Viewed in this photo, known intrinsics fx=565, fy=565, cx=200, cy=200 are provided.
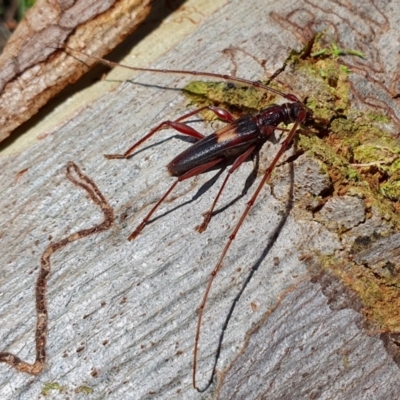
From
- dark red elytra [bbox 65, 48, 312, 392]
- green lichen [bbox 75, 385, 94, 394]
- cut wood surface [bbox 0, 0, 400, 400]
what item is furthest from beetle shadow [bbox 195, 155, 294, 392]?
green lichen [bbox 75, 385, 94, 394]

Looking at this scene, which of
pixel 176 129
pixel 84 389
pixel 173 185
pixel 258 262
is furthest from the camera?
pixel 176 129

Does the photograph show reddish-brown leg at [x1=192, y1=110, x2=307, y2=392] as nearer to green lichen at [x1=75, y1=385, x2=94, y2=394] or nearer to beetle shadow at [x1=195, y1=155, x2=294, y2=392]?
beetle shadow at [x1=195, y1=155, x2=294, y2=392]

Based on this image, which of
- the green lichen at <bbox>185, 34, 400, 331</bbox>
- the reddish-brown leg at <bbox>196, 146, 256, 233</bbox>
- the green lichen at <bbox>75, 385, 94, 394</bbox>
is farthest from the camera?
the reddish-brown leg at <bbox>196, 146, 256, 233</bbox>

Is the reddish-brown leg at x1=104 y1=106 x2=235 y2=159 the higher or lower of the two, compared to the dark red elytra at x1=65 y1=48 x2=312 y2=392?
higher

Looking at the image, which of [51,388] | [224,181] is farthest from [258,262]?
[51,388]

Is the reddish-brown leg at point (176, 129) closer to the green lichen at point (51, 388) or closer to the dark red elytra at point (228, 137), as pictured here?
the dark red elytra at point (228, 137)

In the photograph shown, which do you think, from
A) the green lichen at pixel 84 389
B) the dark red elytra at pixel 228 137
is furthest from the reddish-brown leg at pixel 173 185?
the green lichen at pixel 84 389

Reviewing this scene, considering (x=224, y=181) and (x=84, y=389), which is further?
(x=224, y=181)

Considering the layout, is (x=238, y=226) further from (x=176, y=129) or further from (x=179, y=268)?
(x=176, y=129)

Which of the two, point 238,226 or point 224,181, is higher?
point 224,181
